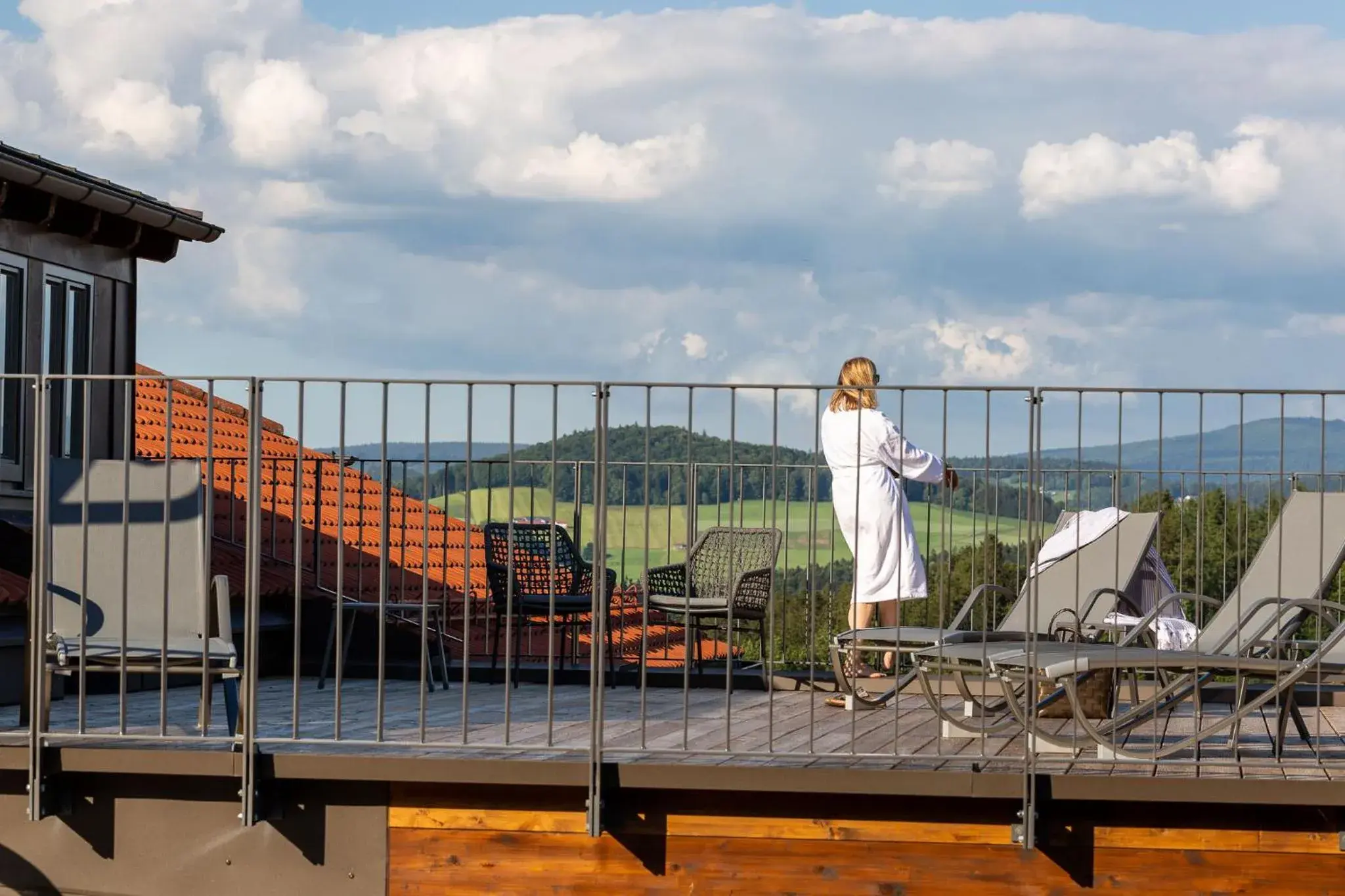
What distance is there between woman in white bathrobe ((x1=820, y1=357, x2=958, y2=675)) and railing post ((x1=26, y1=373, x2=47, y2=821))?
136 inches

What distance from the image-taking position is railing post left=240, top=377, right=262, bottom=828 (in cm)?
567

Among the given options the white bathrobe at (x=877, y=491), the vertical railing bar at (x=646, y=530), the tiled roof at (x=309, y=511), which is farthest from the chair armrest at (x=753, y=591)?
the tiled roof at (x=309, y=511)

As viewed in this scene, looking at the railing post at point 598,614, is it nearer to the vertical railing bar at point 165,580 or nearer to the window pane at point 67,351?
the vertical railing bar at point 165,580

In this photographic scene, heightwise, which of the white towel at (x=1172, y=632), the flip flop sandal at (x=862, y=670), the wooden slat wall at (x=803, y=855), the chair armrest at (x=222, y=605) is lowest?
the wooden slat wall at (x=803, y=855)

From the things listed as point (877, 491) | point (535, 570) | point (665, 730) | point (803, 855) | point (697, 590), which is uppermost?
point (877, 491)

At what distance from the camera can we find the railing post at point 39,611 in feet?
19.4

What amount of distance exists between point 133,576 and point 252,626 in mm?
1161

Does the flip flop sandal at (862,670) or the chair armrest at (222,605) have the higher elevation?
the chair armrest at (222,605)

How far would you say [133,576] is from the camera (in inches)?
261

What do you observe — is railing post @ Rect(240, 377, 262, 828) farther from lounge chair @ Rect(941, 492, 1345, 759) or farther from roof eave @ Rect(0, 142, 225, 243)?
roof eave @ Rect(0, 142, 225, 243)

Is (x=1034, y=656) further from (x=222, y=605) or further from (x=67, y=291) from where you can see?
(x=67, y=291)

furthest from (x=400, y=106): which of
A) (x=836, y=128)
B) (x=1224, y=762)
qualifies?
(x=1224, y=762)

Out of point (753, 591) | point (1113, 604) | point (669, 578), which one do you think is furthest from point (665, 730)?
point (669, 578)

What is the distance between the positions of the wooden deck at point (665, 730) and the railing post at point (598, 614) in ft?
0.43
